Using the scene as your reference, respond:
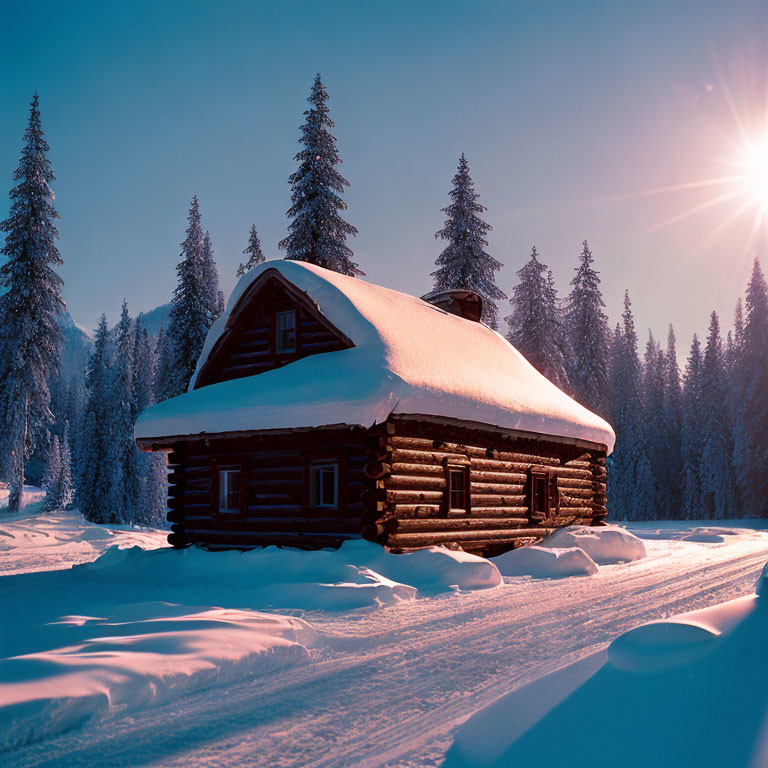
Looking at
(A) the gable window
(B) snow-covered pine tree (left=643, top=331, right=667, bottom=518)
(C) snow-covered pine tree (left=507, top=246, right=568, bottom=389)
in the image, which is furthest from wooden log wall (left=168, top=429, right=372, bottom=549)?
Answer: (B) snow-covered pine tree (left=643, top=331, right=667, bottom=518)

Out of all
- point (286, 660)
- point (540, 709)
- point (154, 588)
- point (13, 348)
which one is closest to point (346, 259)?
point (13, 348)

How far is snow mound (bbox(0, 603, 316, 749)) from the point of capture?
428 cm

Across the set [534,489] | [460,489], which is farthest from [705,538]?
[460,489]

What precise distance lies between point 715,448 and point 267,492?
41.2 m

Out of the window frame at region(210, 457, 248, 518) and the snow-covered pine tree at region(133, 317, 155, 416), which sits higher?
the snow-covered pine tree at region(133, 317, 155, 416)

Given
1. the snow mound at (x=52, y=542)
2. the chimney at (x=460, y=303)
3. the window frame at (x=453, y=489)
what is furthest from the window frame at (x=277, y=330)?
the snow mound at (x=52, y=542)

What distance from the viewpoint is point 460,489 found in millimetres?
14938

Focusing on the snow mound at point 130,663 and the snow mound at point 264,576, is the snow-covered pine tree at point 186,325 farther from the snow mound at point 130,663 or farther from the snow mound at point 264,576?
the snow mound at point 130,663

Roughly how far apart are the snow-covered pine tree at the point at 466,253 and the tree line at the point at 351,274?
68 millimetres

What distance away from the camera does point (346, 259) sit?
27.1 metres

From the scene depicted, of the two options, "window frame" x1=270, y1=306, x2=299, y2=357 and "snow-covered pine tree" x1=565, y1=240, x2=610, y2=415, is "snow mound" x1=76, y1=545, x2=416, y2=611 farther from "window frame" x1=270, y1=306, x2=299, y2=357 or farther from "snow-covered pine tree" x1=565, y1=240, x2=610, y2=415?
"snow-covered pine tree" x1=565, y1=240, x2=610, y2=415

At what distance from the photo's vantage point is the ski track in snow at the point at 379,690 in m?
3.94

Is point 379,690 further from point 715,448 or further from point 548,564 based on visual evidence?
point 715,448

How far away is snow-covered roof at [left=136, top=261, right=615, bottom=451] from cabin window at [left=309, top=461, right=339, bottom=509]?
153cm
